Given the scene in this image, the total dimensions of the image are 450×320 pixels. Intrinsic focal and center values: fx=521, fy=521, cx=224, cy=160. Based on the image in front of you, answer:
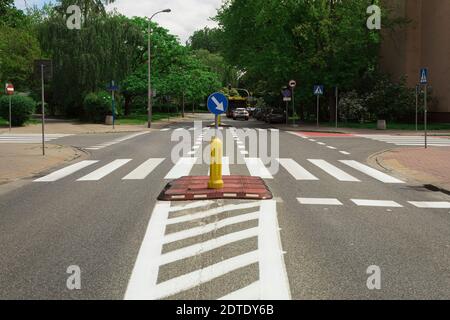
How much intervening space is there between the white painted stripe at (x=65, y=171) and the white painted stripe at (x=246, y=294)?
8.04 meters

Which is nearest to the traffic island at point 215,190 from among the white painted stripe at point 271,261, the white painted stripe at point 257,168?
the white painted stripe at point 257,168

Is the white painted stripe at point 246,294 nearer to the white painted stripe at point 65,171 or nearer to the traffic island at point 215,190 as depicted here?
the traffic island at point 215,190

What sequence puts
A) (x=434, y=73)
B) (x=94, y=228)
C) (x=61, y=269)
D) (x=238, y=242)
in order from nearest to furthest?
(x=61, y=269) → (x=238, y=242) → (x=94, y=228) → (x=434, y=73)

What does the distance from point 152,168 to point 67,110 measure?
33547 millimetres

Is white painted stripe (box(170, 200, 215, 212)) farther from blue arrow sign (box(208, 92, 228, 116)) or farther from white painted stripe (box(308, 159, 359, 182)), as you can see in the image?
white painted stripe (box(308, 159, 359, 182))

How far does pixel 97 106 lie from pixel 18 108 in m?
7.07

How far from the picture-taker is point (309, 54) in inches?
1474

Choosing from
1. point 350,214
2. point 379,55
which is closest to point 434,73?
point 379,55

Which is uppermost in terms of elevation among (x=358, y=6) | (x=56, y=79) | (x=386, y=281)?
(x=358, y=6)

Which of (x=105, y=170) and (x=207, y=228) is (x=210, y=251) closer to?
(x=207, y=228)

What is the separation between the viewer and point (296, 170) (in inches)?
520

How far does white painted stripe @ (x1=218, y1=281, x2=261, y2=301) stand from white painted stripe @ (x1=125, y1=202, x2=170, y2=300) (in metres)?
0.63

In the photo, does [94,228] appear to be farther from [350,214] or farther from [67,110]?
[67,110]

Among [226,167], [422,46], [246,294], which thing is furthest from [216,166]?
[422,46]
